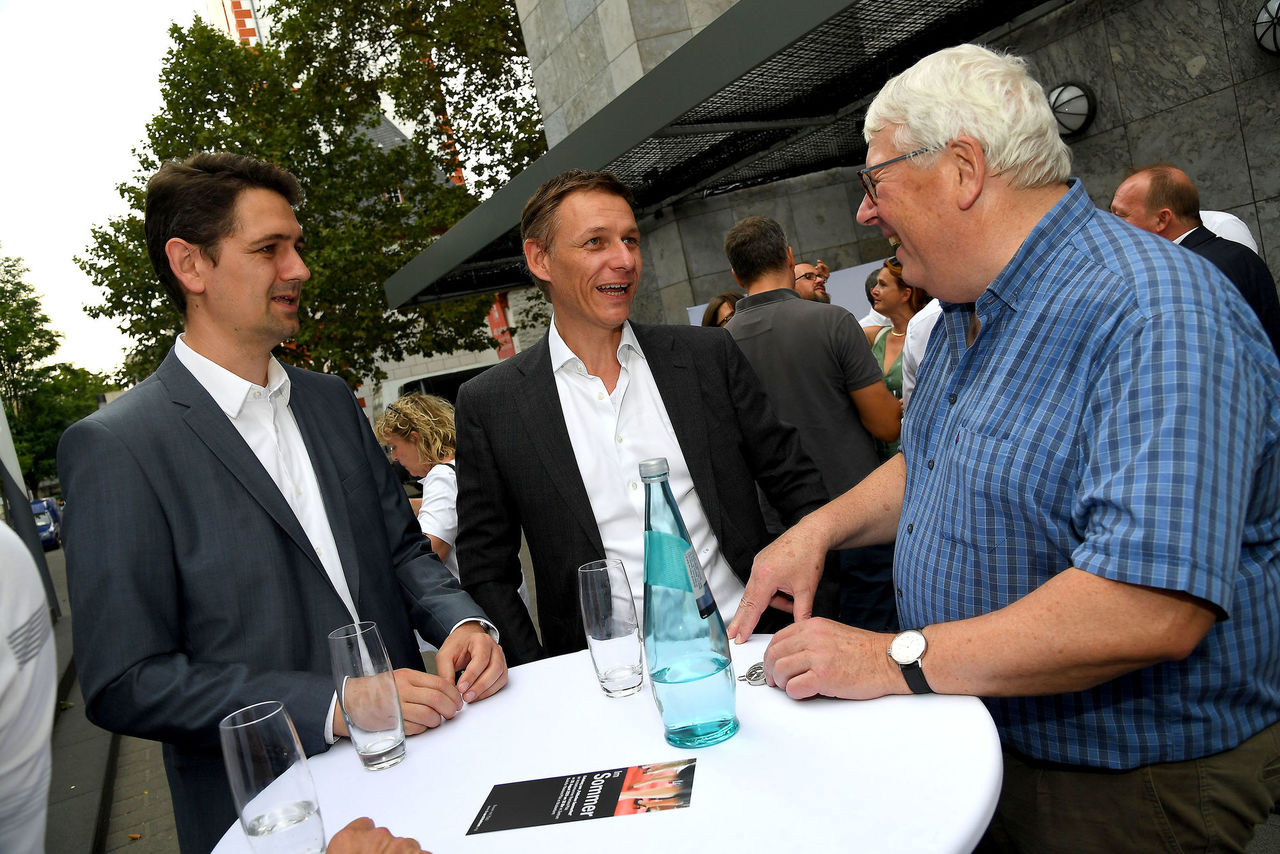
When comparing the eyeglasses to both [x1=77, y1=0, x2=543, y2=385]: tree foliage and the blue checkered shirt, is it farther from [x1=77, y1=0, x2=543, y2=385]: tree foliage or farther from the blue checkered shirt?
[x1=77, y1=0, x2=543, y2=385]: tree foliage

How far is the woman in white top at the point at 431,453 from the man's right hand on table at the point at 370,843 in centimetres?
306

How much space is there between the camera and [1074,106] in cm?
562

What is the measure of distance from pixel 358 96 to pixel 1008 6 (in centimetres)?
1821

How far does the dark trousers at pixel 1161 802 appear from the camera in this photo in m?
1.61

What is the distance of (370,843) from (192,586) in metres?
1.00

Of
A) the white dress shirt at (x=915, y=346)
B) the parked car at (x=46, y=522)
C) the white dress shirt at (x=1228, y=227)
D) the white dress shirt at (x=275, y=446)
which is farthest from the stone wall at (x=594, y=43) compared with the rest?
the parked car at (x=46, y=522)

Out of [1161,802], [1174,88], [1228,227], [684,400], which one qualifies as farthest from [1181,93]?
[1161,802]

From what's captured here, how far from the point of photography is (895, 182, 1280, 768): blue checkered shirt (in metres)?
1.38

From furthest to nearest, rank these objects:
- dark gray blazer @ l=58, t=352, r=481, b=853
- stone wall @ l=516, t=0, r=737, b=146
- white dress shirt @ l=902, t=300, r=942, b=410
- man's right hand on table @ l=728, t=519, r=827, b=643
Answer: stone wall @ l=516, t=0, r=737, b=146
white dress shirt @ l=902, t=300, r=942, b=410
man's right hand on table @ l=728, t=519, r=827, b=643
dark gray blazer @ l=58, t=352, r=481, b=853

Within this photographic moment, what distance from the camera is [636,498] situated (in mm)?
2590

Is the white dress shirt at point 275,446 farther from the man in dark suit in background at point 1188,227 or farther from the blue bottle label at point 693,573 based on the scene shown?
the man in dark suit in background at point 1188,227

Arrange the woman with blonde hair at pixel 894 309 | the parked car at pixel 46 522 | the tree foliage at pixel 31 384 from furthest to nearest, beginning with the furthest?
the tree foliage at pixel 31 384 → the parked car at pixel 46 522 → the woman with blonde hair at pixel 894 309

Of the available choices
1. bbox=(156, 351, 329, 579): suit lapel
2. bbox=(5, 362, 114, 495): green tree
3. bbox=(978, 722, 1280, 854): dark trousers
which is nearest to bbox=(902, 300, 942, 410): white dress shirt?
bbox=(978, 722, 1280, 854): dark trousers

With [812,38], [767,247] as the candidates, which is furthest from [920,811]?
[812,38]
